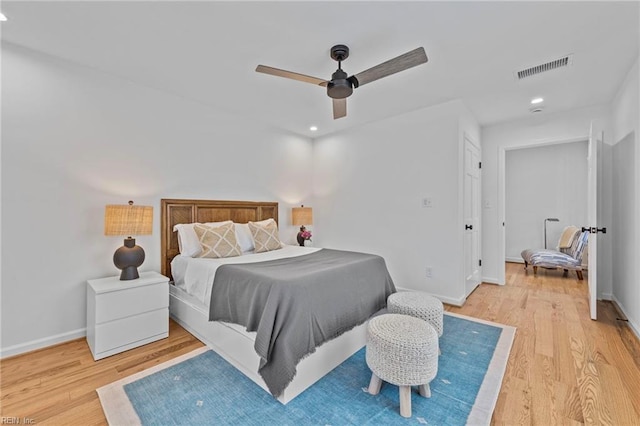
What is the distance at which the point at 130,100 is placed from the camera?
2932 millimetres

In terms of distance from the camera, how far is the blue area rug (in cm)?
160

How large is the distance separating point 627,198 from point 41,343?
19.2 ft

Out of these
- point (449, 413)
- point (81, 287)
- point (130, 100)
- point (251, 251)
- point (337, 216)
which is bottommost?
point (449, 413)

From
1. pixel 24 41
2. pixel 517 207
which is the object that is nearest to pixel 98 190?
pixel 24 41

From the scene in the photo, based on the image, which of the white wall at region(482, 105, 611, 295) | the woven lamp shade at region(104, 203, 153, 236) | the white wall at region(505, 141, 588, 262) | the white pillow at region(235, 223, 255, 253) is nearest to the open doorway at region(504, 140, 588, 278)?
the white wall at region(505, 141, 588, 262)

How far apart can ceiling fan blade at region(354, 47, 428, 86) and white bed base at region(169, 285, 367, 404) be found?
208 centimetres

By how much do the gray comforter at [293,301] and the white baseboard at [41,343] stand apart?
1413 mm

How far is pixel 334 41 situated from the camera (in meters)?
2.21

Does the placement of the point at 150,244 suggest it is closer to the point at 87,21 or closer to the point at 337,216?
the point at 87,21

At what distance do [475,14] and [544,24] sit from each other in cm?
57

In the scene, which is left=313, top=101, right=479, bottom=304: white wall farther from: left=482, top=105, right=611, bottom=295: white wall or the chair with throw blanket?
the chair with throw blanket

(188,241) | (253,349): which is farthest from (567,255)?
(188,241)

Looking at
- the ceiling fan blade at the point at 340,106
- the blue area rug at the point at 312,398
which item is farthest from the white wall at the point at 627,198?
the ceiling fan blade at the point at 340,106

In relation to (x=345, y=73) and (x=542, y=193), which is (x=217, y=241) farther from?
(x=542, y=193)
